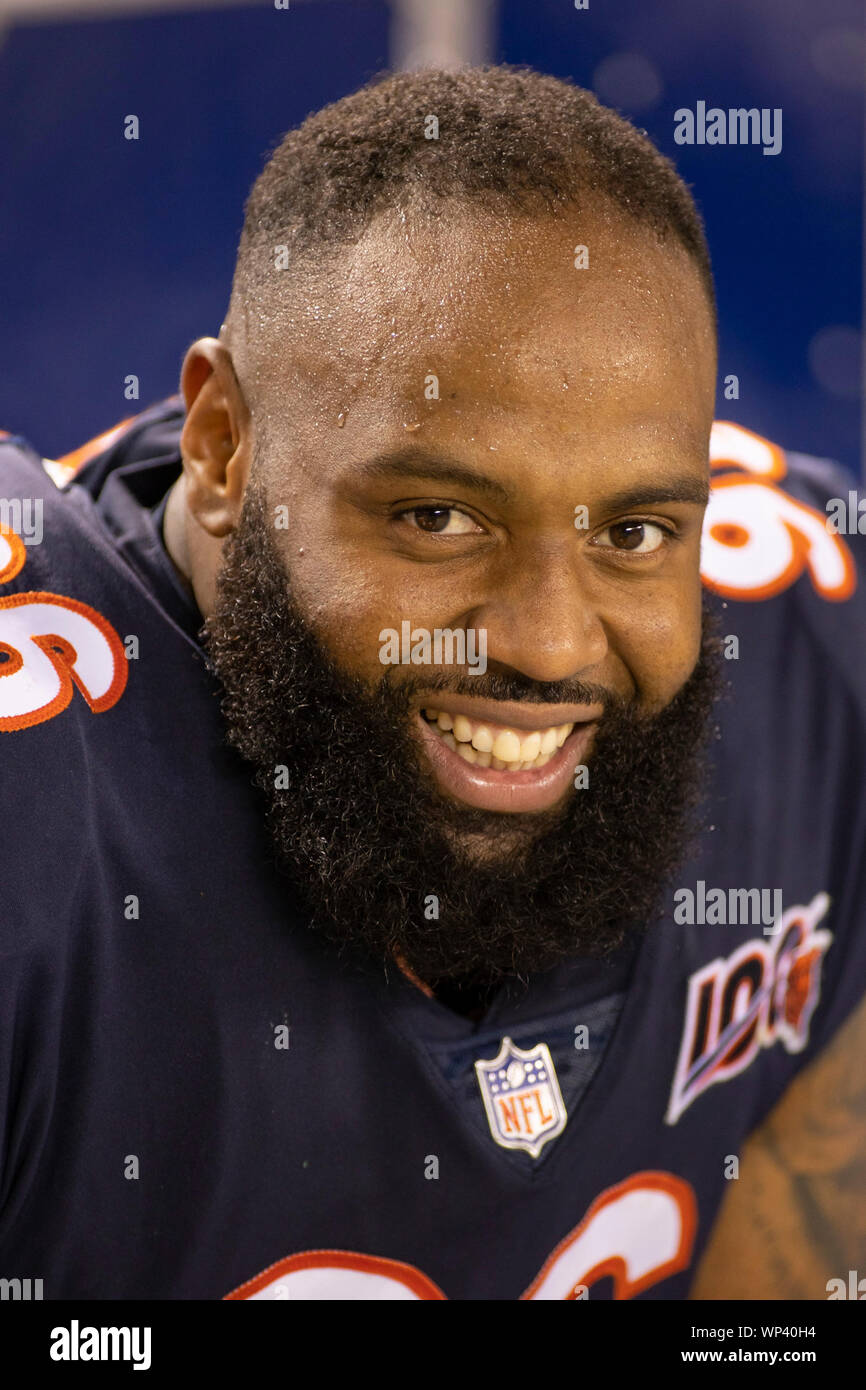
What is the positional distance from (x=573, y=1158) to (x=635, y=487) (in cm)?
48

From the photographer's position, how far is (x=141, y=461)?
1089mm

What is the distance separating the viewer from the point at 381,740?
86 centimetres

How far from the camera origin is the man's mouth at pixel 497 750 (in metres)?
0.85

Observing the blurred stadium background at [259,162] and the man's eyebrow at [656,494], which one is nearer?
the man's eyebrow at [656,494]

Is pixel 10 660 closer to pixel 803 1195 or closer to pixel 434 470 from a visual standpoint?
pixel 434 470

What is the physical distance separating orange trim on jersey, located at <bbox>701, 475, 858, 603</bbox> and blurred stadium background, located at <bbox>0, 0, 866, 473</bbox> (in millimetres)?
725

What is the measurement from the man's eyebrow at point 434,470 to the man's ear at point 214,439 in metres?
0.15

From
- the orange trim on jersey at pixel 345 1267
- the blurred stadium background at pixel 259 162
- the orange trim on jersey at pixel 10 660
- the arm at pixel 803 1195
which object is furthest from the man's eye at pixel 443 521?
the blurred stadium background at pixel 259 162

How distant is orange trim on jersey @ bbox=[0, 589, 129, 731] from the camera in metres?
0.82

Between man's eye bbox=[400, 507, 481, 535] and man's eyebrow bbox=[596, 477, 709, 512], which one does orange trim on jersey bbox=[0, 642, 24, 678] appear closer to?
man's eye bbox=[400, 507, 481, 535]

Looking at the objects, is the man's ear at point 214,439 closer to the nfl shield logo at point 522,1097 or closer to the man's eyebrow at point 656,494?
the man's eyebrow at point 656,494

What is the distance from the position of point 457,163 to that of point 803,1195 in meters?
0.91

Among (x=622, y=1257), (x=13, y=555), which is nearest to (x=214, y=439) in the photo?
(x=13, y=555)

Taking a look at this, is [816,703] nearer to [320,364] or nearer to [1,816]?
[320,364]
